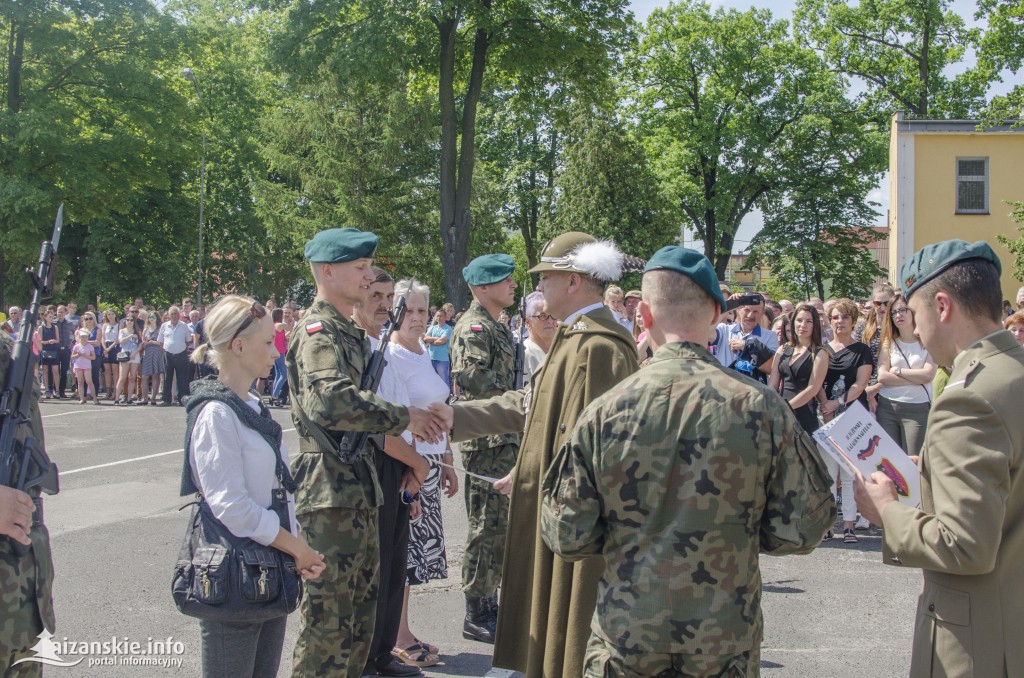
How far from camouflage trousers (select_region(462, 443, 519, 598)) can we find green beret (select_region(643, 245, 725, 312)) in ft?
10.3

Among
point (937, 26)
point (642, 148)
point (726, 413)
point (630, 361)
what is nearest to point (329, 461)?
point (630, 361)

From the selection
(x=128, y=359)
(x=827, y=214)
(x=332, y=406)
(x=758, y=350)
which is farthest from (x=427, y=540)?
(x=827, y=214)

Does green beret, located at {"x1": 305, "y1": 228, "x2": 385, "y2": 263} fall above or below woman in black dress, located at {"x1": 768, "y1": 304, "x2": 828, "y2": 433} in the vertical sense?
above

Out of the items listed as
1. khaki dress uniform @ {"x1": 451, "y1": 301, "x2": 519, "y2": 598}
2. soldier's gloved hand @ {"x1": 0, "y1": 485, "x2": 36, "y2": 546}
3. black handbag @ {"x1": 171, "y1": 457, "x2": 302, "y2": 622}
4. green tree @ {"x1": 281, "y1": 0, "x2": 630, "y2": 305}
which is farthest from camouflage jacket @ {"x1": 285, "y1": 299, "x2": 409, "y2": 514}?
green tree @ {"x1": 281, "y1": 0, "x2": 630, "y2": 305}

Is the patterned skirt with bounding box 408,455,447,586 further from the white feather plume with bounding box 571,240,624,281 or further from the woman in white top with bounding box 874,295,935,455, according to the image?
the woman in white top with bounding box 874,295,935,455

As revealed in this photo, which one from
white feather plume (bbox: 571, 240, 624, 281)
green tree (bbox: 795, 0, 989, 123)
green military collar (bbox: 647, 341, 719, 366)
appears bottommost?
green military collar (bbox: 647, 341, 719, 366)

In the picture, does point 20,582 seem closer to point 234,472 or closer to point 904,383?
point 234,472

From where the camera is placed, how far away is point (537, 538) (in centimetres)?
377

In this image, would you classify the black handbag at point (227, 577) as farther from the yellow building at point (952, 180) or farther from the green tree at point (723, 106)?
the green tree at point (723, 106)

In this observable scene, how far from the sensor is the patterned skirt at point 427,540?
5625 mm

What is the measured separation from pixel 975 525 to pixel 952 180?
3172 cm

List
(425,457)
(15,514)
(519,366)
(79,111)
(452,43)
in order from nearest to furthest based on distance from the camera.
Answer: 1. (15,514)
2. (425,457)
3. (519,366)
4. (452,43)
5. (79,111)

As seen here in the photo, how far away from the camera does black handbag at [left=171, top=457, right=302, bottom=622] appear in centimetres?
339

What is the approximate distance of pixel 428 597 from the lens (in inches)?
265
